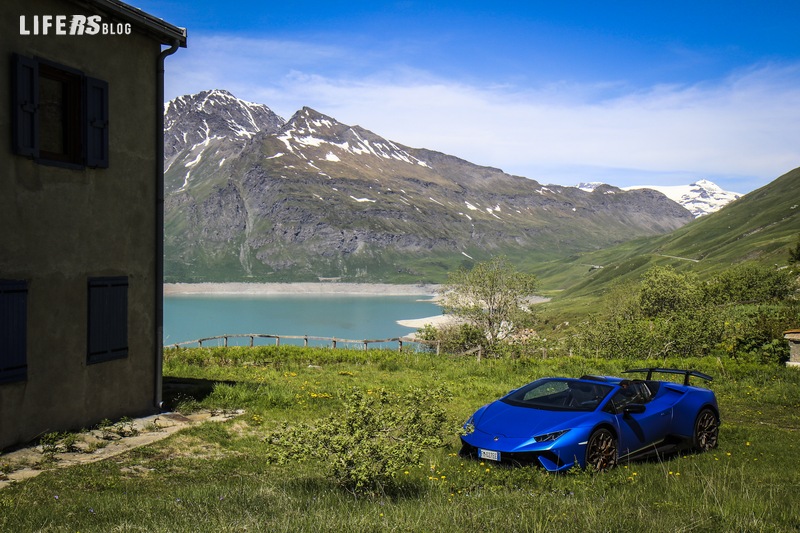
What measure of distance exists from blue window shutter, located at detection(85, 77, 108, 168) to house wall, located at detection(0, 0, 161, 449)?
24 cm

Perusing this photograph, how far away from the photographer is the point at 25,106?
473 inches

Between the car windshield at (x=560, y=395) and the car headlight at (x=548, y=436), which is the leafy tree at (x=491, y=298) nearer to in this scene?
the car windshield at (x=560, y=395)

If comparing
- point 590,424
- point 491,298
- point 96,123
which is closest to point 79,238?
point 96,123

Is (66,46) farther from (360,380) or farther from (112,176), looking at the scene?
(360,380)

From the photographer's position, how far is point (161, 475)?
34.5ft

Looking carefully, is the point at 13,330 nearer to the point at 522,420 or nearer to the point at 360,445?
the point at 360,445

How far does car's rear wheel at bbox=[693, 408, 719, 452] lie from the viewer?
1223cm

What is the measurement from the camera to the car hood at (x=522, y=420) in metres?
10.1

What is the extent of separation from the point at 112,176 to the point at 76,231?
161cm

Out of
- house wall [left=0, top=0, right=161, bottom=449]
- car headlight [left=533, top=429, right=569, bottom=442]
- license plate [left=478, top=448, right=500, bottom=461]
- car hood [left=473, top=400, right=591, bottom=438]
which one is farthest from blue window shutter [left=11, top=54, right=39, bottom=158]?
car headlight [left=533, top=429, right=569, bottom=442]

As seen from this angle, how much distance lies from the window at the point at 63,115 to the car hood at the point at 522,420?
9.36 m

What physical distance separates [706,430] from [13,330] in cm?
1288

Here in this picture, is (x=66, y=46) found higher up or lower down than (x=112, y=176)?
higher up

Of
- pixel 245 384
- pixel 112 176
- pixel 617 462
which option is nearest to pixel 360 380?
pixel 245 384
